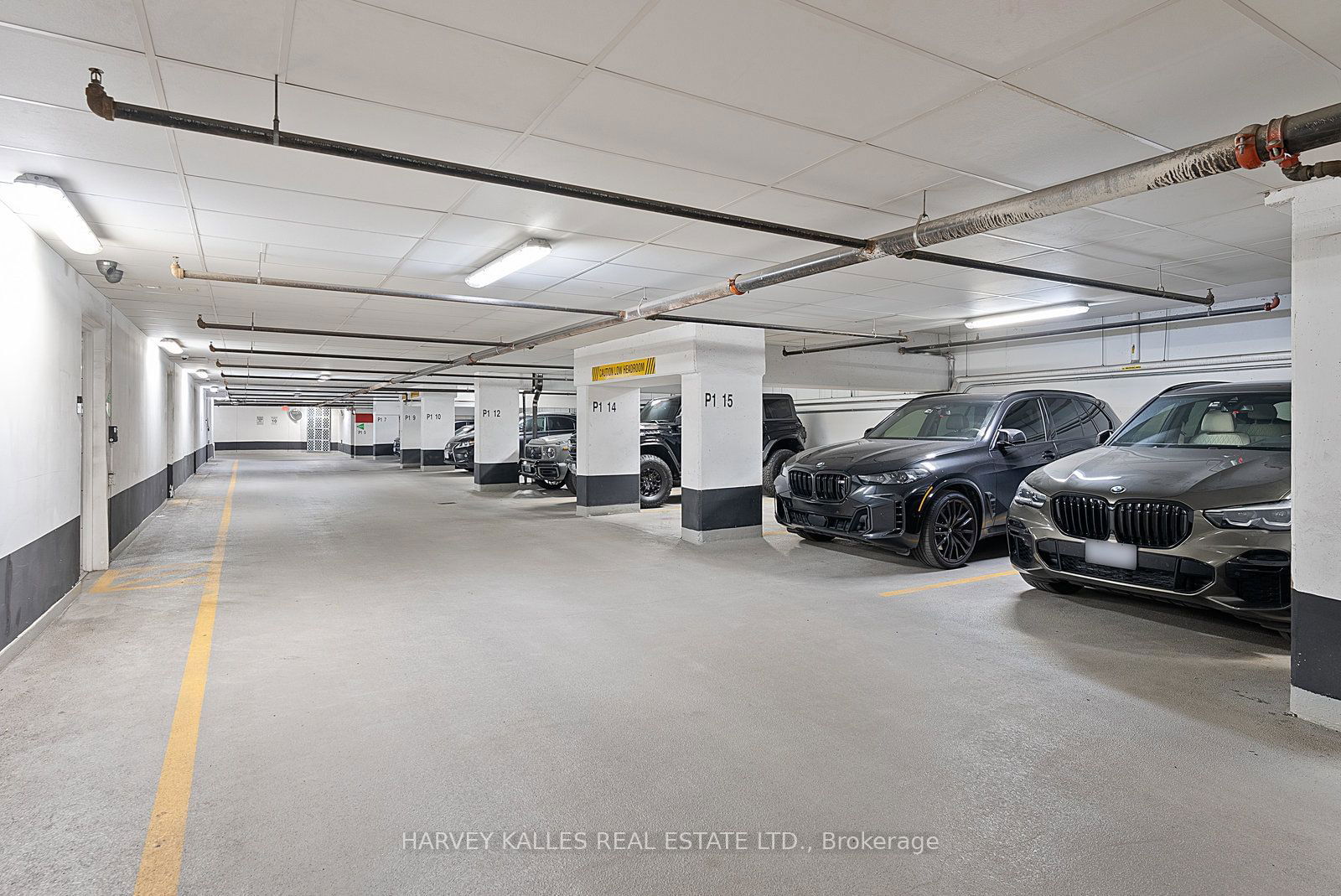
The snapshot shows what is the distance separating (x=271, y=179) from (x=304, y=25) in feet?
5.74

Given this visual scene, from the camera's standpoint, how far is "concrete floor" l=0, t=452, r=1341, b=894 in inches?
87.0

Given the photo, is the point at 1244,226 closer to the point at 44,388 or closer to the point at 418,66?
the point at 418,66

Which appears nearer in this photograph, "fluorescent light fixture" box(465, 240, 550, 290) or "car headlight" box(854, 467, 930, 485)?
"fluorescent light fixture" box(465, 240, 550, 290)

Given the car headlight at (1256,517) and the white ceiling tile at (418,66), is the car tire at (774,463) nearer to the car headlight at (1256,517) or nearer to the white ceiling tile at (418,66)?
the car headlight at (1256,517)

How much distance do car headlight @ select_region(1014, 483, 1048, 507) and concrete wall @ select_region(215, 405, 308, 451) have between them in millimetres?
40560

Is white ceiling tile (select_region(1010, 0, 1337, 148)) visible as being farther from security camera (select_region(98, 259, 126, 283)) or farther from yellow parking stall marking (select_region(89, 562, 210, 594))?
yellow parking stall marking (select_region(89, 562, 210, 594))

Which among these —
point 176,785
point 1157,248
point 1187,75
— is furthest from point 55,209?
point 1157,248

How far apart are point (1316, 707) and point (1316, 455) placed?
1175mm

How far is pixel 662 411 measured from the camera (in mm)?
13008

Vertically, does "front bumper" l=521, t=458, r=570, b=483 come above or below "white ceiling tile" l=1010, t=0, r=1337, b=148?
below

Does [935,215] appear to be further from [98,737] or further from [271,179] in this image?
[98,737]

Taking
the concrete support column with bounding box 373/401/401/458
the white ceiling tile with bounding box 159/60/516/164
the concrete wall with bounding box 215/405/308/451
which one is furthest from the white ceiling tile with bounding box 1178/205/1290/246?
the concrete wall with bounding box 215/405/308/451

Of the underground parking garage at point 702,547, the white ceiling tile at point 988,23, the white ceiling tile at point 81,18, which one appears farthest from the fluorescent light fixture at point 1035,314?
the white ceiling tile at point 81,18

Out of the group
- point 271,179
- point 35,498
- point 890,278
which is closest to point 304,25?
point 271,179
